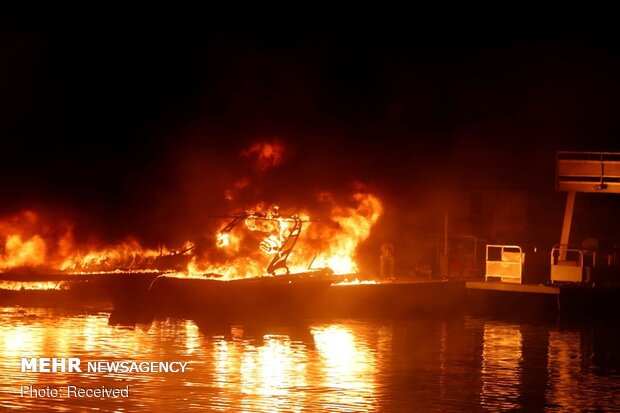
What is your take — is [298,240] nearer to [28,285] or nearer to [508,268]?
[508,268]

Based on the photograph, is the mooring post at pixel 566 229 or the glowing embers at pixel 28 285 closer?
the glowing embers at pixel 28 285

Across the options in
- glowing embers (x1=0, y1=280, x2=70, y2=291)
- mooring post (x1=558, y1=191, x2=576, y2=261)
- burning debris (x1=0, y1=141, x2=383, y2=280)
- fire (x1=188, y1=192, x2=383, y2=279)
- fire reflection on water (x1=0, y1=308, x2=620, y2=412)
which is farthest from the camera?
mooring post (x1=558, y1=191, x2=576, y2=261)

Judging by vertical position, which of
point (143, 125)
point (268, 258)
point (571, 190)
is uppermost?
point (143, 125)

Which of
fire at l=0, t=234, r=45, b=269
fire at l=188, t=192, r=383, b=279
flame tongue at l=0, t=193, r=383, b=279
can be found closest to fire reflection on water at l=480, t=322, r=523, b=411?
fire at l=188, t=192, r=383, b=279

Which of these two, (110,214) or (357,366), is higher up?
(110,214)

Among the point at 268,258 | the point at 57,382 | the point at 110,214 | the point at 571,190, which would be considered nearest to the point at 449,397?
the point at 57,382

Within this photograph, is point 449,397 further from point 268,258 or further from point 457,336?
point 268,258

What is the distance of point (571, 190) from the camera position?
3788 centimetres

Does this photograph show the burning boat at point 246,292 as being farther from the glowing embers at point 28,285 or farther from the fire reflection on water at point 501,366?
the fire reflection on water at point 501,366

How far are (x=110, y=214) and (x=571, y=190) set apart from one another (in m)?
17.1

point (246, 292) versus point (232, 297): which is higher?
point (246, 292)

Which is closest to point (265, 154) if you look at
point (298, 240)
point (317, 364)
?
point (298, 240)

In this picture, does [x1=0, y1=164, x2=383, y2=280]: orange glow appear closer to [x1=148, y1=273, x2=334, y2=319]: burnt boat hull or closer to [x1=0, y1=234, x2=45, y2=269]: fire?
[x1=0, y1=234, x2=45, y2=269]: fire

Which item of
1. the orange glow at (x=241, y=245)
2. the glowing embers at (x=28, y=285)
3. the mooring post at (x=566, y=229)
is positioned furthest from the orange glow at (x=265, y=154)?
the mooring post at (x=566, y=229)
